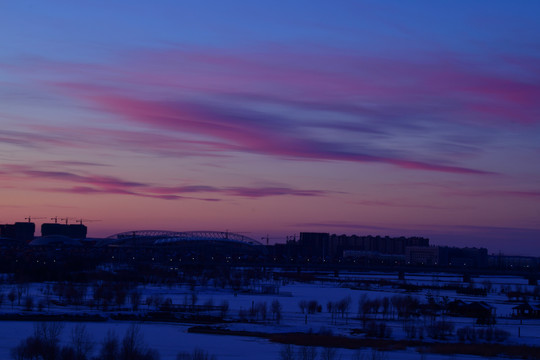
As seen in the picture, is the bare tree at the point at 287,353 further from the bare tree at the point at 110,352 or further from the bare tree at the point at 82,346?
the bare tree at the point at 82,346

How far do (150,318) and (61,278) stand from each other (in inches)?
1267

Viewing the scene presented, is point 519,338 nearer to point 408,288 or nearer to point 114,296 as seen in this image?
point 114,296

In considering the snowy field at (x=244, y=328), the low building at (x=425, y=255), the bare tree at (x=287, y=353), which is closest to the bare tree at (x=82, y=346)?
the snowy field at (x=244, y=328)

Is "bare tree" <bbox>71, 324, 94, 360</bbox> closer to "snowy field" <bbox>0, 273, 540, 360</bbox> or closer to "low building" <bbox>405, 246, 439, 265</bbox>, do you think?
"snowy field" <bbox>0, 273, 540, 360</bbox>

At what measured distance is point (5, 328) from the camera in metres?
31.3

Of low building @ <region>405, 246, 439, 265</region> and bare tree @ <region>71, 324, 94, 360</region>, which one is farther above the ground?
low building @ <region>405, 246, 439, 265</region>

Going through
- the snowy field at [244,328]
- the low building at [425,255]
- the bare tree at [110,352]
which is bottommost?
the snowy field at [244,328]

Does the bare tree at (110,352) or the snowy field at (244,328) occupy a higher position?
the bare tree at (110,352)

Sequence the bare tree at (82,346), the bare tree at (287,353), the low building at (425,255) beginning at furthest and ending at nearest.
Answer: the low building at (425,255), the bare tree at (287,353), the bare tree at (82,346)

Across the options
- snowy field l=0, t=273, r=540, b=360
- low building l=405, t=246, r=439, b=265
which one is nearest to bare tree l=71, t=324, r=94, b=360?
snowy field l=0, t=273, r=540, b=360

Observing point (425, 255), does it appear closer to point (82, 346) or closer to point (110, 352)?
point (82, 346)

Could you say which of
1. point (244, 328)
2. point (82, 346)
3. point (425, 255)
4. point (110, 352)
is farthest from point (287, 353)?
point (425, 255)

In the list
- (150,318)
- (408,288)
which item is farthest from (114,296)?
(408,288)

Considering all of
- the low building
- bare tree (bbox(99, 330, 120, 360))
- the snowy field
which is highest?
the low building
